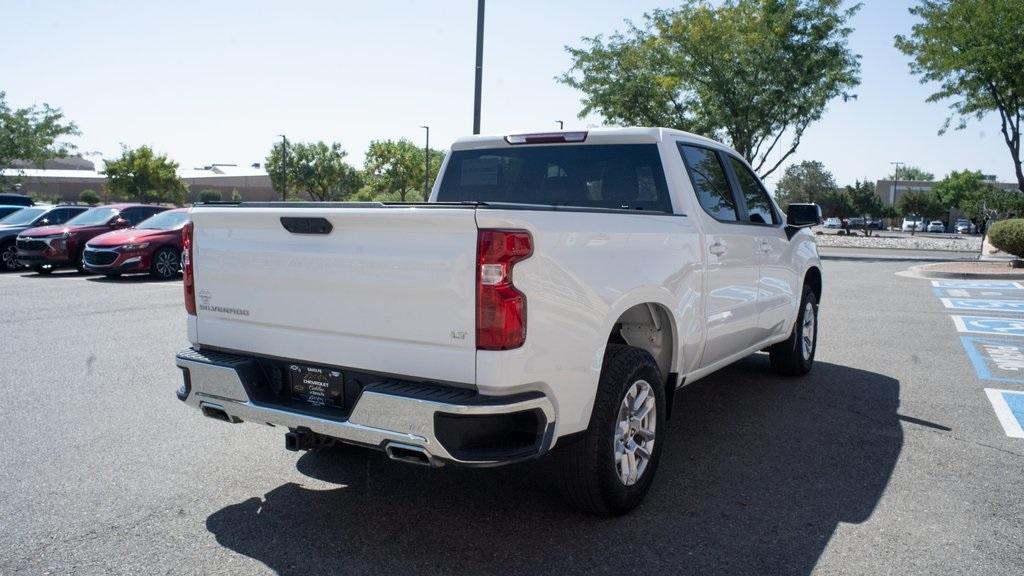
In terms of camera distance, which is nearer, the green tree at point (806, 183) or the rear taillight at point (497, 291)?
the rear taillight at point (497, 291)

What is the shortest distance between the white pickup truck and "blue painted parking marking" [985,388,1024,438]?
258 centimetres

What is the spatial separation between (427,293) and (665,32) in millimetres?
28932

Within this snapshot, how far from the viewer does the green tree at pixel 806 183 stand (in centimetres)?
7838

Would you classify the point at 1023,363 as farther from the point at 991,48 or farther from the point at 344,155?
the point at 344,155

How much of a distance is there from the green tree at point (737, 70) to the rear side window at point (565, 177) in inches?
1001

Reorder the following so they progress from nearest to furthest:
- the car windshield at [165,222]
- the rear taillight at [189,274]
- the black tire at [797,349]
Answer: the rear taillight at [189,274], the black tire at [797,349], the car windshield at [165,222]

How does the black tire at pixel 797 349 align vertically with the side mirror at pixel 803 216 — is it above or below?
below

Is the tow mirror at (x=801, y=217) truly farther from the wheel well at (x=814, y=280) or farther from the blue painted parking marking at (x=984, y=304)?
the blue painted parking marking at (x=984, y=304)

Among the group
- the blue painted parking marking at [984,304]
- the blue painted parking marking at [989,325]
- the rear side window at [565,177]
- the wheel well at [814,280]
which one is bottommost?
the blue painted parking marking at [984,304]

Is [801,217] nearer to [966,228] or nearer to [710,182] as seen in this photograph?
[710,182]

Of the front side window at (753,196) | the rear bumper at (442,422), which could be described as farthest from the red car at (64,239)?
the rear bumper at (442,422)

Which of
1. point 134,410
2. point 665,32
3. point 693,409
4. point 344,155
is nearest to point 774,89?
point 665,32

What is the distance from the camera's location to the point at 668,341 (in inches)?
178

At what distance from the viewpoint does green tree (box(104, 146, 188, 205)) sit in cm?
7131
